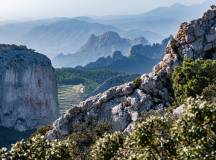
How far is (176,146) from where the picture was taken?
60.6 meters

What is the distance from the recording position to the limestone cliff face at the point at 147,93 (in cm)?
12457

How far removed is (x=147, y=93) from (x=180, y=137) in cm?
7035

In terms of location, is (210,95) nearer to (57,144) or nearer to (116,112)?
(116,112)

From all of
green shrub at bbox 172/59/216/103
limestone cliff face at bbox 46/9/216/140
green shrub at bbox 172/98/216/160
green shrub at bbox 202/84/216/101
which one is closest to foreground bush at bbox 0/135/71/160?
green shrub at bbox 172/98/216/160

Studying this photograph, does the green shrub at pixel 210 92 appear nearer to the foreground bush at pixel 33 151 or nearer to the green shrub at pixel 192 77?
the green shrub at pixel 192 77

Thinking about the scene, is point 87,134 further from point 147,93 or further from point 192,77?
point 192,77

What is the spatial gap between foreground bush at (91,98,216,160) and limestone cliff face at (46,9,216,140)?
173ft

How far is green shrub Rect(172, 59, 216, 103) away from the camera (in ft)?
393

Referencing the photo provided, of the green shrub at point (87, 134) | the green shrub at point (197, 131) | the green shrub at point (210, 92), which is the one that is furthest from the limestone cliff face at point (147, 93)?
the green shrub at point (197, 131)

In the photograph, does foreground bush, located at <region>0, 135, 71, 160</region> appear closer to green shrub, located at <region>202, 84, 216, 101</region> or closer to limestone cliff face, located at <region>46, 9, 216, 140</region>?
green shrub, located at <region>202, 84, 216, 101</region>

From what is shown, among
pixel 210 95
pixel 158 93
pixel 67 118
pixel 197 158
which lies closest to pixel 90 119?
pixel 67 118

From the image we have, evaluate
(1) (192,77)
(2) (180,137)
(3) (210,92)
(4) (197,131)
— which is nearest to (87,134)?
(3) (210,92)

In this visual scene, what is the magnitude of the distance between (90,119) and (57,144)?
2514 inches

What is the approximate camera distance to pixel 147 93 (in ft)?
419
